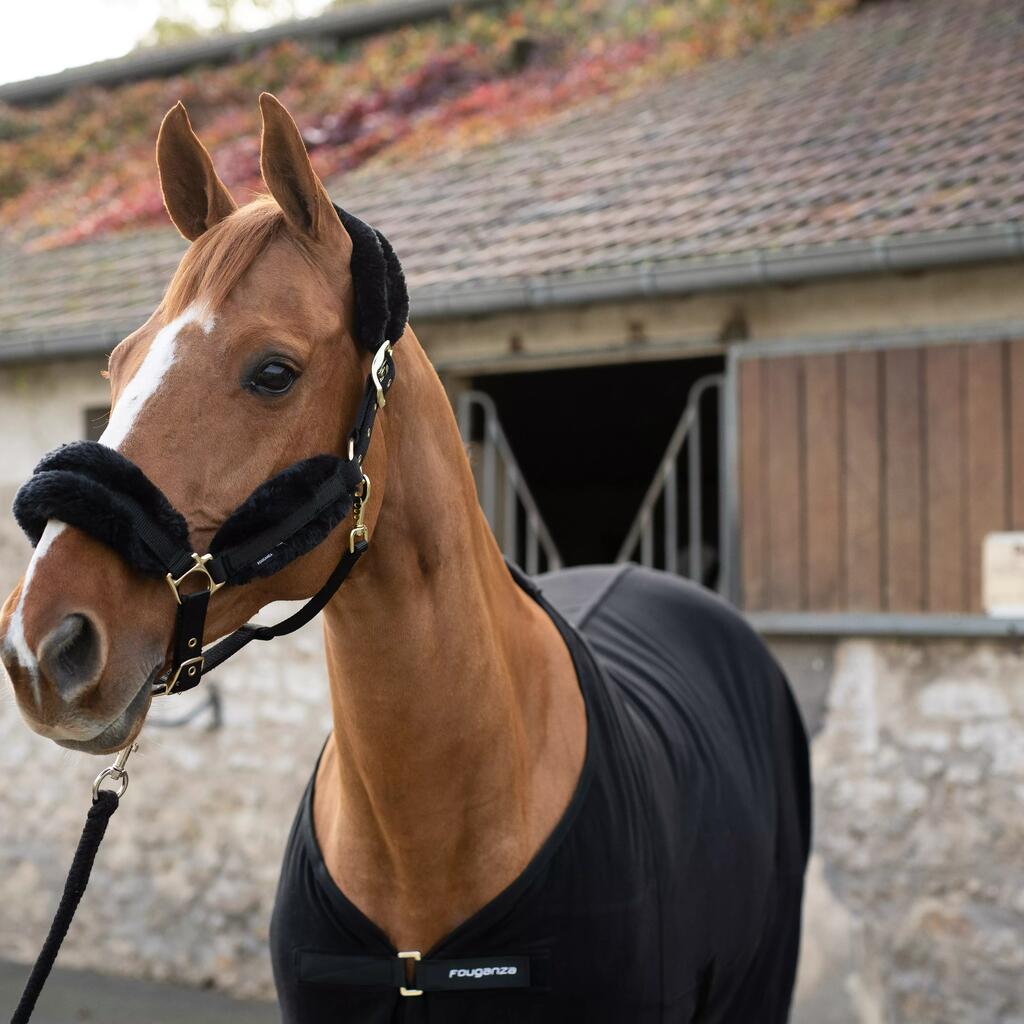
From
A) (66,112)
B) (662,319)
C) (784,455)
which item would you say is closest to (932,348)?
(784,455)

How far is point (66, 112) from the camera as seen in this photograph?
1266 cm

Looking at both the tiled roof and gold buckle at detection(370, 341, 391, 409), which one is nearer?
gold buckle at detection(370, 341, 391, 409)

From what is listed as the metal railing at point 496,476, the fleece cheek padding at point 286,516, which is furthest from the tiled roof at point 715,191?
the fleece cheek padding at point 286,516

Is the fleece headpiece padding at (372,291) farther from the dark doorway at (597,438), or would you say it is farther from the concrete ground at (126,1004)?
the dark doorway at (597,438)

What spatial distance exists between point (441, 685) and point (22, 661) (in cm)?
68

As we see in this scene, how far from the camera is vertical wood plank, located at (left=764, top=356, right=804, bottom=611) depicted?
466 cm

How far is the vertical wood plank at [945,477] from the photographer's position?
4387 mm

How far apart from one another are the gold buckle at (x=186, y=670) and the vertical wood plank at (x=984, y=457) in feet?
11.0

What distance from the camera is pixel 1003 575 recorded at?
14.1 feet

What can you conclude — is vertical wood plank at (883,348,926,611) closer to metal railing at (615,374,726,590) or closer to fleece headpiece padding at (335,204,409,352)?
metal railing at (615,374,726,590)

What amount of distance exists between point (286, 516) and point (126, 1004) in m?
4.39

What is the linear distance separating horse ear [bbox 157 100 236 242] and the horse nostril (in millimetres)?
714

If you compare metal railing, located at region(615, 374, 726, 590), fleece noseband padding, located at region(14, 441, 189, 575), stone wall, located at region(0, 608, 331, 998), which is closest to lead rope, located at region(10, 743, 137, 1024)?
fleece noseband padding, located at region(14, 441, 189, 575)

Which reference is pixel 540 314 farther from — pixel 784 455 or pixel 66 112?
pixel 66 112
